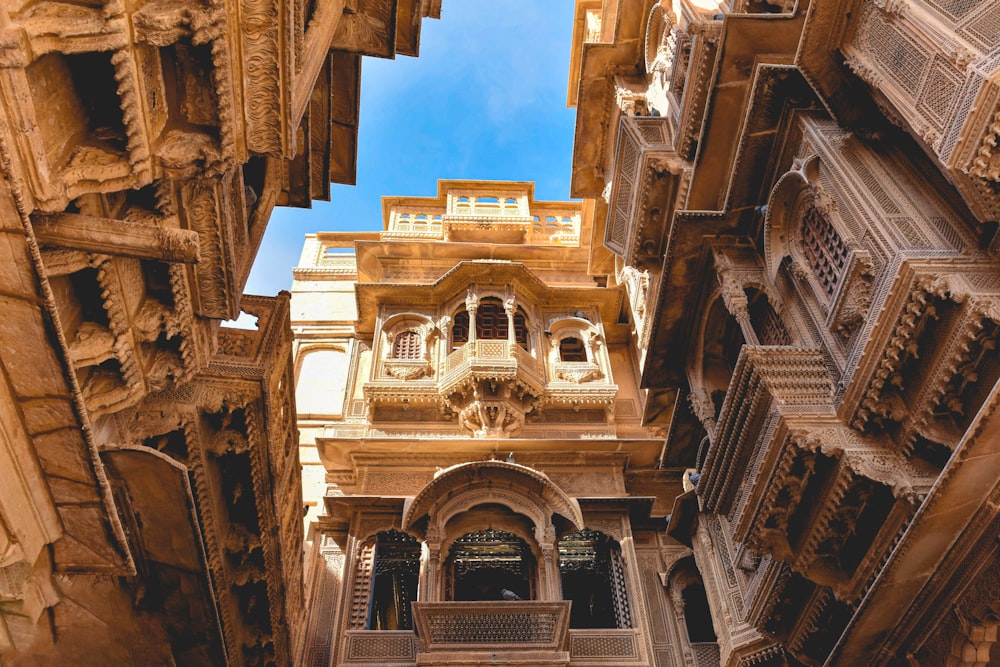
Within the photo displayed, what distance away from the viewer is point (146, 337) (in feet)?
19.8

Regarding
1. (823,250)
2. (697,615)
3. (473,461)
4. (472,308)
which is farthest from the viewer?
(472,308)

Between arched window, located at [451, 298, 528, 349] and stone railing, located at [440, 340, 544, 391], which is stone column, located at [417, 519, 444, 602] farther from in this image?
arched window, located at [451, 298, 528, 349]

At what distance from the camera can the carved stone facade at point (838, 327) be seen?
20.9 feet

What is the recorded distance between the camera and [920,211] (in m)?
7.29

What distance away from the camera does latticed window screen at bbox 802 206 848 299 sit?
8.23 metres

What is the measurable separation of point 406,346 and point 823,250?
34.1 feet

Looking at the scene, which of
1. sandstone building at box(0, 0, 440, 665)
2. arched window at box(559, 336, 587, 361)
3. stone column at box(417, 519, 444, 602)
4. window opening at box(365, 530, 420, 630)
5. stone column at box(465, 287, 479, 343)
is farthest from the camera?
arched window at box(559, 336, 587, 361)

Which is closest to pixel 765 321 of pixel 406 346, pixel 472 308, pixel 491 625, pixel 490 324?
pixel 491 625

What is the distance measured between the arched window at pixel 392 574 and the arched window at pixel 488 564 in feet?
2.70

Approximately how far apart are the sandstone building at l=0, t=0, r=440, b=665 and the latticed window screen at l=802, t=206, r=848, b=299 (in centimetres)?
596

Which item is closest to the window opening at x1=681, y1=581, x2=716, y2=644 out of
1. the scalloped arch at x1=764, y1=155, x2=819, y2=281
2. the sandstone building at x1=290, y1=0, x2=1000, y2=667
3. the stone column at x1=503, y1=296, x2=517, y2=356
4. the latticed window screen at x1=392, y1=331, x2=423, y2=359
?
the sandstone building at x1=290, y1=0, x2=1000, y2=667

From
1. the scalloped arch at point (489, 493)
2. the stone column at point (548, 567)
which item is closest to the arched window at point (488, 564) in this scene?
the scalloped arch at point (489, 493)

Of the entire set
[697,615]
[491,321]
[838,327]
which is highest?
[491,321]

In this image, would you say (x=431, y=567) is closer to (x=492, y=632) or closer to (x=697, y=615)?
(x=492, y=632)
